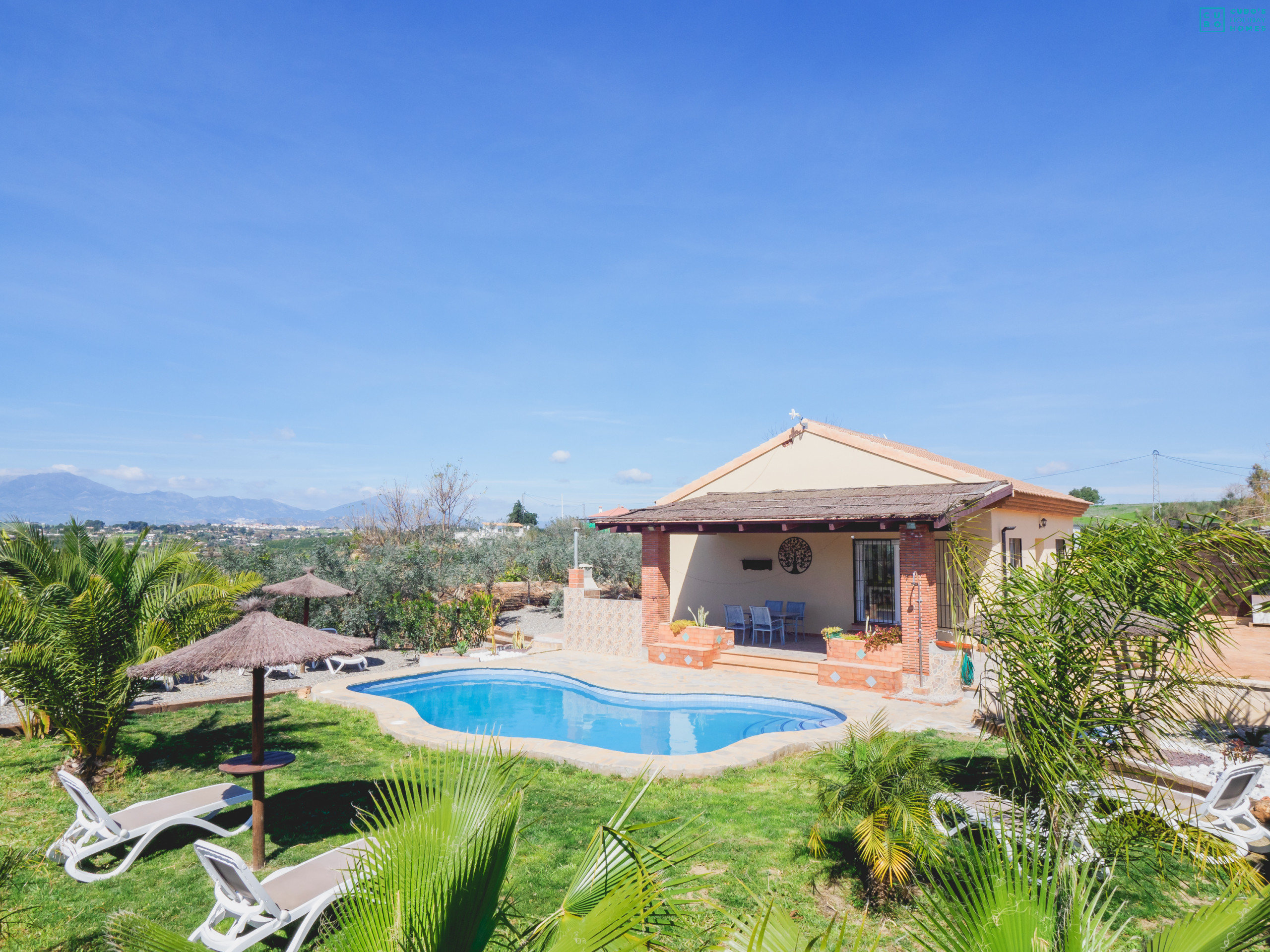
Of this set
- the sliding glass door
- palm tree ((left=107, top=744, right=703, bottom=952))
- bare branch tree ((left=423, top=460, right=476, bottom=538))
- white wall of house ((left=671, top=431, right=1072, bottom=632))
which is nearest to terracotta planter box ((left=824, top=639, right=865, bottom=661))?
white wall of house ((left=671, top=431, right=1072, bottom=632))

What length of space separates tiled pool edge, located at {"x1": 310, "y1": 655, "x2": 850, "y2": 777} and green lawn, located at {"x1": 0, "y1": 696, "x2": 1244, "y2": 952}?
7.2 inches

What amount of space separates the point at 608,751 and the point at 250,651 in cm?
521

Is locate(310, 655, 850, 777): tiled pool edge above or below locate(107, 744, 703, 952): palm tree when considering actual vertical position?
below

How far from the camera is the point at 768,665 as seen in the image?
16016mm

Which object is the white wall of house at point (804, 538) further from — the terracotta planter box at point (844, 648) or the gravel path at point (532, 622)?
the gravel path at point (532, 622)

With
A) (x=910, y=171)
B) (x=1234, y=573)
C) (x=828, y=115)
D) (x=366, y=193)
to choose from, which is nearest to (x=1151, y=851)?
(x=1234, y=573)

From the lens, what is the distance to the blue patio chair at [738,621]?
61.1 ft

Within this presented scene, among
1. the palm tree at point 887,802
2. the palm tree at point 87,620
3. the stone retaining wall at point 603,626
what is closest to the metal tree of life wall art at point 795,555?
the stone retaining wall at point 603,626

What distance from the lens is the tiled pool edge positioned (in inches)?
364

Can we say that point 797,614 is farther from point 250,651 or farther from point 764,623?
point 250,651

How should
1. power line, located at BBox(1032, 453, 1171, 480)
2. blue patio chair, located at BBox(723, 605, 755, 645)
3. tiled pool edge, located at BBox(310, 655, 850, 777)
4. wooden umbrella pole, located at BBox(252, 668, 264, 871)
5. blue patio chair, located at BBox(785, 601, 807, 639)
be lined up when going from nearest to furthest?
wooden umbrella pole, located at BBox(252, 668, 264, 871), tiled pool edge, located at BBox(310, 655, 850, 777), blue patio chair, located at BBox(723, 605, 755, 645), blue patio chair, located at BBox(785, 601, 807, 639), power line, located at BBox(1032, 453, 1171, 480)

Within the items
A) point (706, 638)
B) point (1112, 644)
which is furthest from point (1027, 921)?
point (706, 638)

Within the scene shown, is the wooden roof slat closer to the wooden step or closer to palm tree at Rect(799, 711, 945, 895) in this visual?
the wooden step

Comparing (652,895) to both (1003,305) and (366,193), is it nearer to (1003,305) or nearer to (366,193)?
(366,193)
